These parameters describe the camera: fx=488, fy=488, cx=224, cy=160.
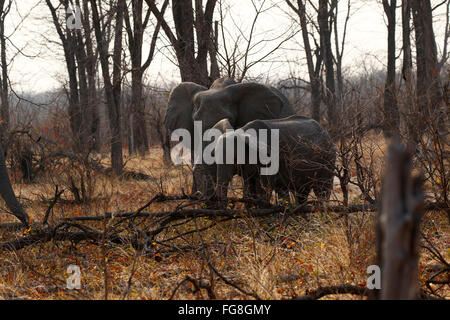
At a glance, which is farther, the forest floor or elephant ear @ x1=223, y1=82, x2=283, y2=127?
elephant ear @ x1=223, y1=82, x2=283, y2=127

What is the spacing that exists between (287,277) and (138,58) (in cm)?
1319

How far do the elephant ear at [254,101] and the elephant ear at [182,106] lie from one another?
0.87 meters

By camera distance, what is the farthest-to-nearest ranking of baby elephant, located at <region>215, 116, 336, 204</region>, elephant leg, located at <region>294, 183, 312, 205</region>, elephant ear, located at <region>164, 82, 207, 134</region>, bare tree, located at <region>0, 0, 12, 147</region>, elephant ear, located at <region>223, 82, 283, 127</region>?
bare tree, located at <region>0, 0, 12, 147</region> < elephant ear, located at <region>164, 82, 207, 134</region> < elephant ear, located at <region>223, 82, 283, 127</region> < elephant leg, located at <region>294, 183, 312, 205</region> < baby elephant, located at <region>215, 116, 336, 204</region>

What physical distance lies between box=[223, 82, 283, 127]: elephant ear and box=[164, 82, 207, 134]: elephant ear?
2.84 ft

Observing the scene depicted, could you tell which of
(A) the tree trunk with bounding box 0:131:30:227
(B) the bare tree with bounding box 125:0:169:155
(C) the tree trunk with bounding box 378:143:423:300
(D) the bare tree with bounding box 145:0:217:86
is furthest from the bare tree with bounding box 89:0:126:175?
(C) the tree trunk with bounding box 378:143:423:300

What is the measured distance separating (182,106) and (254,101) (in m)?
1.48

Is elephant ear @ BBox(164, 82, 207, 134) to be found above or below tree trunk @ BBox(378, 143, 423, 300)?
above

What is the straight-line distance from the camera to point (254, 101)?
841 centimetres

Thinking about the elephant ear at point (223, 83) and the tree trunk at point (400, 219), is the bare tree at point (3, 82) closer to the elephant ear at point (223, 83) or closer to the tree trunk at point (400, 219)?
the elephant ear at point (223, 83)

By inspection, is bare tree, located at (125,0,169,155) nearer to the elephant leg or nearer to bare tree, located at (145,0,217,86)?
bare tree, located at (145,0,217,86)

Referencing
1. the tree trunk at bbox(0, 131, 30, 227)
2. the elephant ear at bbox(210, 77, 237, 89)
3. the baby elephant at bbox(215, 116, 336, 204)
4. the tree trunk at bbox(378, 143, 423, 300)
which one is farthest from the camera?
the elephant ear at bbox(210, 77, 237, 89)

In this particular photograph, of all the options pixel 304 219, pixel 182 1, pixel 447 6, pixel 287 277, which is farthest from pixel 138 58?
pixel 447 6

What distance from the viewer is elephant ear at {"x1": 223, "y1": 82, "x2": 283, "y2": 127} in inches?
329
